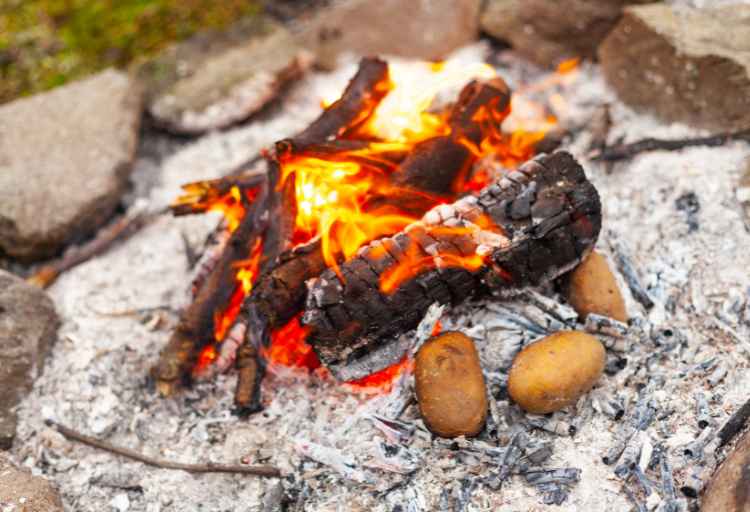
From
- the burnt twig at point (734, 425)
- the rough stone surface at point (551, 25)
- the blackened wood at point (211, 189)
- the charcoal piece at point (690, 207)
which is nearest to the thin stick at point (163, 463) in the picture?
the blackened wood at point (211, 189)

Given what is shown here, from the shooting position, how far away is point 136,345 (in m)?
3.80

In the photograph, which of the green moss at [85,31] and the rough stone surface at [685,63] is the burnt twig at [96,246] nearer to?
the green moss at [85,31]

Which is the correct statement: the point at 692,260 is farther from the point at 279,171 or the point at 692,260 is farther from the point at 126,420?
the point at 126,420

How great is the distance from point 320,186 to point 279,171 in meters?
0.22

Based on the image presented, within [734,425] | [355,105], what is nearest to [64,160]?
[355,105]

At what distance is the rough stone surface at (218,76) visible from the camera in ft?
16.8

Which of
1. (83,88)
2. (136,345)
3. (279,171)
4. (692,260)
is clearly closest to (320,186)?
(279,171)

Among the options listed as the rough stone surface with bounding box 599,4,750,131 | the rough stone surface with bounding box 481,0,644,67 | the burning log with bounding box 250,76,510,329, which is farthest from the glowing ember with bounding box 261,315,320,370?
the rough stone surface with bounding box 481,0,644,67

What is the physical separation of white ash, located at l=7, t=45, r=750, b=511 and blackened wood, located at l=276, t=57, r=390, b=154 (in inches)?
47.8

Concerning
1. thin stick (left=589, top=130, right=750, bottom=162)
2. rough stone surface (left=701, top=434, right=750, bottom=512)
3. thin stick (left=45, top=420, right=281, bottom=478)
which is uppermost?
thin stick (left=589, top=130, right=750, bottom=162)

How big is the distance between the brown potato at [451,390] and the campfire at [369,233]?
0.26 metres

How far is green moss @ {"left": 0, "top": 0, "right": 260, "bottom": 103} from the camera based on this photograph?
5.43m

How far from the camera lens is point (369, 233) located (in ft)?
11.2

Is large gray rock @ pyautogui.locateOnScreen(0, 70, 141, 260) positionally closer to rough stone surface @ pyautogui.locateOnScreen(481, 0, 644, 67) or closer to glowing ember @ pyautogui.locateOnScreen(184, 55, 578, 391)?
glowing ember @ pyautogui.locateOnScreen(184, 55, 578, 391)
